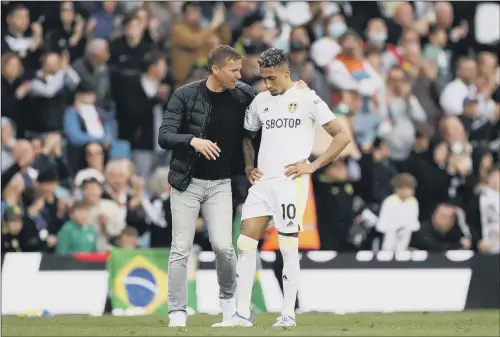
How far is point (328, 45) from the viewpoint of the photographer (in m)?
19.2

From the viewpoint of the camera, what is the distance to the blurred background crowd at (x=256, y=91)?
16.7 metres

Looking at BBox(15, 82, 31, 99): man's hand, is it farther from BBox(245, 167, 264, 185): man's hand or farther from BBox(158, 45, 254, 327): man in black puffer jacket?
BBox(245, 167, 264, 185): man's hand

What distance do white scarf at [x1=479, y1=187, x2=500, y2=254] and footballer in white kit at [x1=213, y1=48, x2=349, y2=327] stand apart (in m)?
7.05

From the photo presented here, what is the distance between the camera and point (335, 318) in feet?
45.5

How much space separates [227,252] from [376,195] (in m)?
6.88

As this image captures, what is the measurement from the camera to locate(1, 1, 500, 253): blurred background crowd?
16.7m

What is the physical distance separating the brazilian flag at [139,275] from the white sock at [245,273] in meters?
3.91

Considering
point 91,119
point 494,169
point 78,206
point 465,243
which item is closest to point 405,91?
point 494,169

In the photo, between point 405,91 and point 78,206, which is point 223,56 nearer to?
point 78,206

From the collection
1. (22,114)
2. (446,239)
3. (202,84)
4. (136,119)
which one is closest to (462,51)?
(446,239)

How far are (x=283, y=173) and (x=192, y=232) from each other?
1146 millimetres

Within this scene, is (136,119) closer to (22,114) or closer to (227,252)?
(22,114)

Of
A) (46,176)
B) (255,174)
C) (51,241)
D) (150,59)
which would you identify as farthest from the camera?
(150,59)

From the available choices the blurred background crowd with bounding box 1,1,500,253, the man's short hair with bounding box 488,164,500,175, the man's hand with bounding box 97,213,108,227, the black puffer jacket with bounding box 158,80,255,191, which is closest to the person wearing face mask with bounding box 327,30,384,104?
the blurred background crowd with bounding box 1,1,500,253
